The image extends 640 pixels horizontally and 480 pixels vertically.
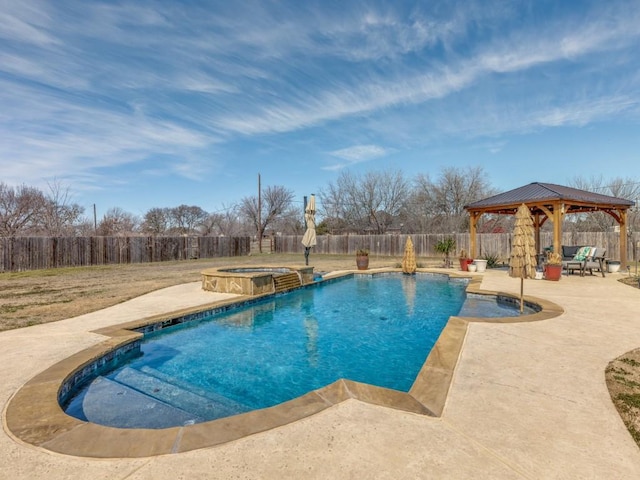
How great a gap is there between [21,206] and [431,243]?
27371mm

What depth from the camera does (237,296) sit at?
26.0 ft

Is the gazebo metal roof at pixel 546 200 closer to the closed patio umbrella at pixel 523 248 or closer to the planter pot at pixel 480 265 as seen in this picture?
the planter pot at pixel 480 265

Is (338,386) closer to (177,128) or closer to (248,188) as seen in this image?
(177,128)

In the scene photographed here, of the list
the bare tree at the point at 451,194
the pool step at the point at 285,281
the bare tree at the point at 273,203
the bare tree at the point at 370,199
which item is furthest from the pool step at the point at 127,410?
the bare tree at the point at 273,203

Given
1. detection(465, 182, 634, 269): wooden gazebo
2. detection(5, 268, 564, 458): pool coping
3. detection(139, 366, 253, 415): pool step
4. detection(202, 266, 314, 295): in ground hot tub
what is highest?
detection(465, 182, 634, 269): wooden gazebo

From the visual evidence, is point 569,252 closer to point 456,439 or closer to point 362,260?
point 362,260

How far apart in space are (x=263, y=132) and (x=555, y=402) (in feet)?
76.2

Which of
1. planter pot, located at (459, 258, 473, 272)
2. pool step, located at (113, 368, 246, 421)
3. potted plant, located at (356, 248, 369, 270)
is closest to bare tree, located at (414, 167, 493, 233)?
planter pot, located at (459, 258, 473, 272)

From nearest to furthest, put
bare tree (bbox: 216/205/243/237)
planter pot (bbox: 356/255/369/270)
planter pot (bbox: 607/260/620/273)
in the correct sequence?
planter pot (bbox: 607/260/620/273)
planter pot (bbox: 356/255/369/270)
bare tree (bbox: 216/205/243/237)

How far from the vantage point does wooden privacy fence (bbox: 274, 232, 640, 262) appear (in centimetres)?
1733

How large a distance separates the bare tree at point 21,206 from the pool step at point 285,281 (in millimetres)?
21533

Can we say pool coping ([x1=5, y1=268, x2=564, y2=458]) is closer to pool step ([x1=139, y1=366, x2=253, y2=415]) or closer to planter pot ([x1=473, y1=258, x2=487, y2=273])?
pool step ([x1=139, y1=366, x2=253, y2=415])

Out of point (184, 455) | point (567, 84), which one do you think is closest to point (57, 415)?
point (184, 455)

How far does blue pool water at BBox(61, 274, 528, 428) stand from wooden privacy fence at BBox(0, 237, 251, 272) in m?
15.1
